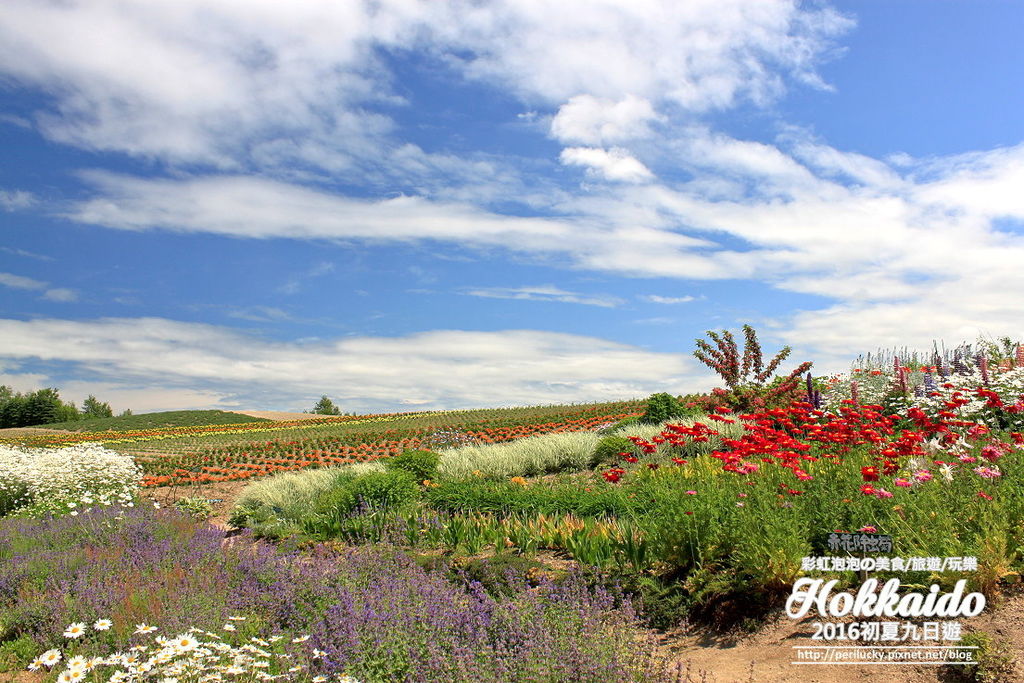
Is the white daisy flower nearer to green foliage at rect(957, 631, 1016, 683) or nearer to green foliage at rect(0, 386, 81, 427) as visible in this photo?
green foliage at rect(957, 631, 1016, 683)

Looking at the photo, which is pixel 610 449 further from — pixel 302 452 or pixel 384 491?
pixel 302 452

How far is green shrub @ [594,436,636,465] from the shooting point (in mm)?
12350

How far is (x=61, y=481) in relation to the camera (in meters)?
10.8

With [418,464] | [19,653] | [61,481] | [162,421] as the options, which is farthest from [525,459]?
[162,421]

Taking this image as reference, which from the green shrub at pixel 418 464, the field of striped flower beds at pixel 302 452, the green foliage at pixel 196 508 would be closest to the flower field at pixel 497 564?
the green foliage at pixel 196 508

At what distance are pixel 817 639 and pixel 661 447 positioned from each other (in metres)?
8.18

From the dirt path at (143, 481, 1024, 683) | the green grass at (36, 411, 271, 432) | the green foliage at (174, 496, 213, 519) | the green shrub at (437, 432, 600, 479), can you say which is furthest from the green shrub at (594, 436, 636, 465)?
the green grass at (36, 411, 271, 432)

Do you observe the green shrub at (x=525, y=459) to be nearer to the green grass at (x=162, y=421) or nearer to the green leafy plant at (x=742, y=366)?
the green leafy plant at (x=742, y=366)

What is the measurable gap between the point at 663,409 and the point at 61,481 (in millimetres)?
12347

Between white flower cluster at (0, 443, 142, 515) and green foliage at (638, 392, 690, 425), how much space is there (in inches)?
442

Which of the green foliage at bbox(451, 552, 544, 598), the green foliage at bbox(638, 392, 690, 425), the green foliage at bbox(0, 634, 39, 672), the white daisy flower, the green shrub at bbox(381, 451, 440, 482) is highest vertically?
the green foliage at bbox(638, 392, 690, 425)

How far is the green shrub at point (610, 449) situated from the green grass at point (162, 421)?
3669 centimetres

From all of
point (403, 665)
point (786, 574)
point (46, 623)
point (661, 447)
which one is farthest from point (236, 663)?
point (661, 447)

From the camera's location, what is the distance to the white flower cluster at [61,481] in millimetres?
10297
